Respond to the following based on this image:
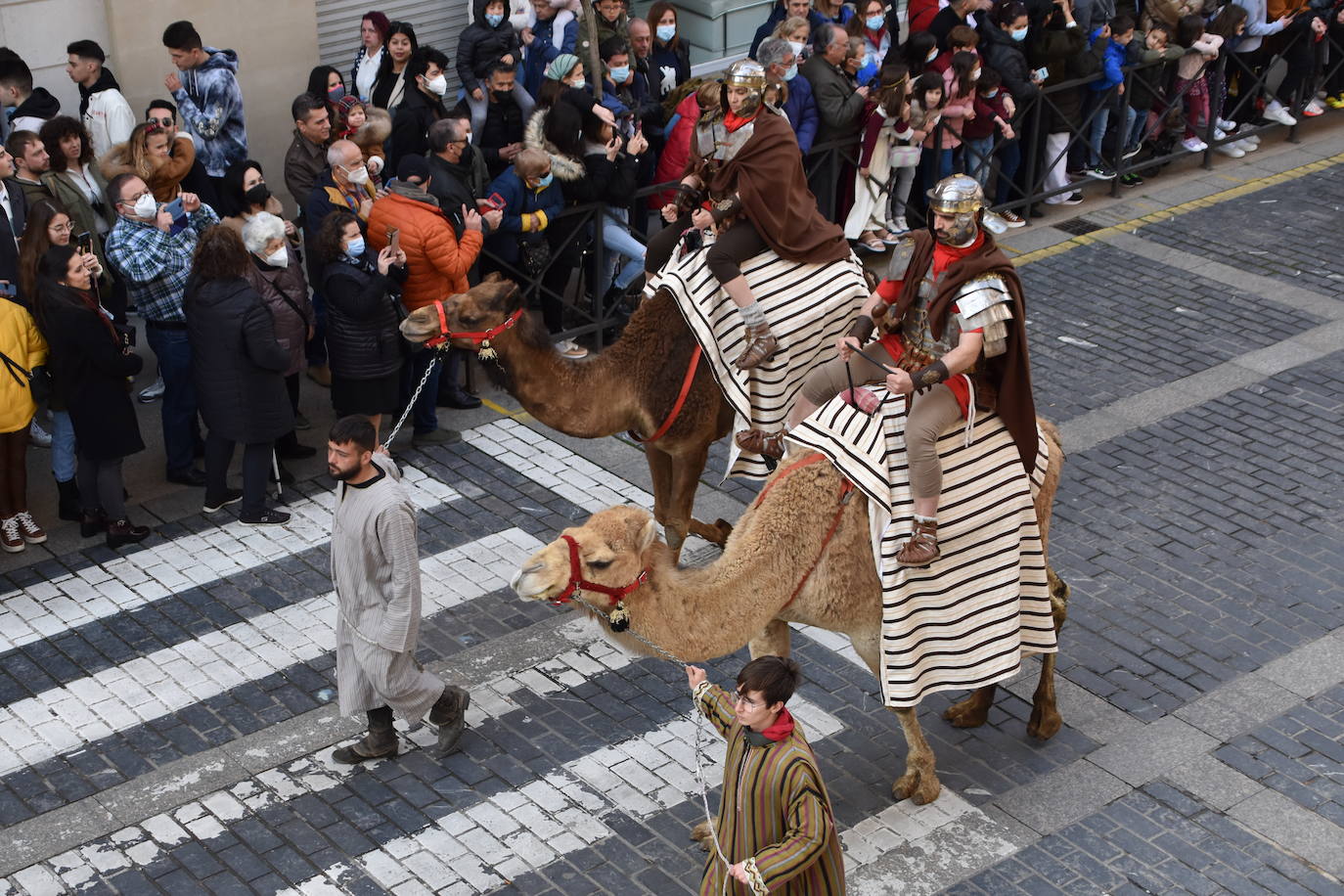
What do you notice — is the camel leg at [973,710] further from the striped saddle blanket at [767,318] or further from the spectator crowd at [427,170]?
the spectator crowd at [427,170]

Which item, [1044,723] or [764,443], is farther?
[764,443]

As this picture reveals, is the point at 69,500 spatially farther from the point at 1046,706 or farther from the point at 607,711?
the point at 1046,706

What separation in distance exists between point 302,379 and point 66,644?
357 centimetres

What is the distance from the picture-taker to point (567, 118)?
11.9 meters

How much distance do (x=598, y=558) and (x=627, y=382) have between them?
2.77 metres

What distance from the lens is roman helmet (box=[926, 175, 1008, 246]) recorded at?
283 inches

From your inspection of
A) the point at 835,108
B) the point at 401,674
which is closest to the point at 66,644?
the point at 401,674

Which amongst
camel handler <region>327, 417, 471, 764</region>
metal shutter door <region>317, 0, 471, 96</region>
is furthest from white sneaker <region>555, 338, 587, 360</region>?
camel handler <region>327, 417, 471, 764</region>

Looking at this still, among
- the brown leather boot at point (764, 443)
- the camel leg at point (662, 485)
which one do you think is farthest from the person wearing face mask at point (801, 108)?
the brown leather boot at point (764, 443)

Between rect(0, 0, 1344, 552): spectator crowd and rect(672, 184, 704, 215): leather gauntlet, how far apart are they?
48 centimetres

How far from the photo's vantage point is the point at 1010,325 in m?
7.40

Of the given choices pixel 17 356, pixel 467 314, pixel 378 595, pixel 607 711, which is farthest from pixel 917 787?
pixel 17 356

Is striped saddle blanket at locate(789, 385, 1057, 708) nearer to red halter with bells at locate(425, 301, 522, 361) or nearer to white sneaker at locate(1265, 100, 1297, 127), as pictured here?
red halter with bells at locate(425, 301, 522, 361)

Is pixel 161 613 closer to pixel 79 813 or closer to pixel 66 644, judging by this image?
pixel 66 644
